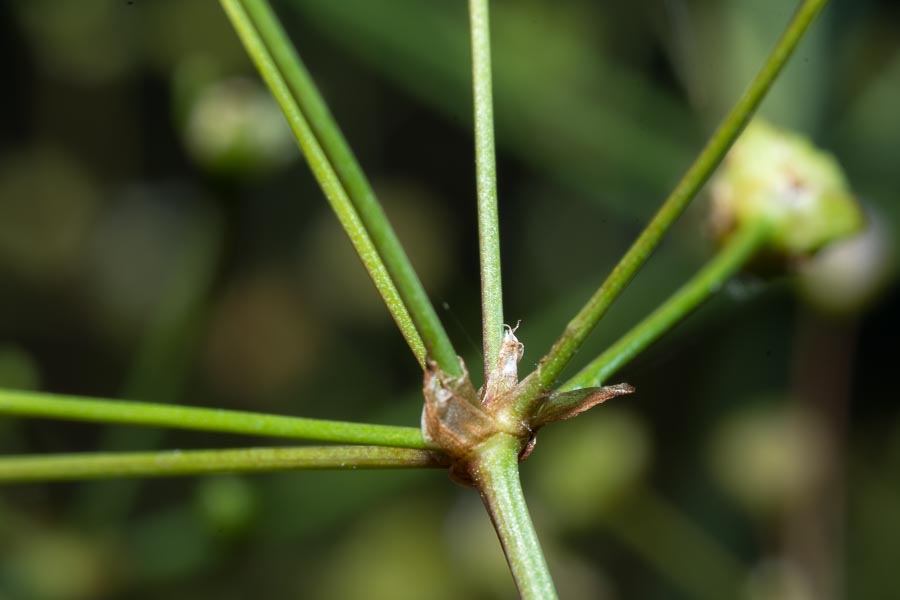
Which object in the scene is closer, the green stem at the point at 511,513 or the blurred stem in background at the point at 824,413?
the green stem at the point at 511,513

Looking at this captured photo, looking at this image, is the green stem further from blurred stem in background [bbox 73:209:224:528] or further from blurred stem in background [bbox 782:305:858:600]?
blurred stem in background [bbox 782:305:858:600]

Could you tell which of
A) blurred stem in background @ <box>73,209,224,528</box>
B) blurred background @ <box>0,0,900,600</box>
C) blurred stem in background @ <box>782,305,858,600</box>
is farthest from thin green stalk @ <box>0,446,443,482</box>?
blurred stem in background @ <box>782,305,858,600</box>

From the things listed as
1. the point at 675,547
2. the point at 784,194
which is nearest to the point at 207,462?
the point at 784,194

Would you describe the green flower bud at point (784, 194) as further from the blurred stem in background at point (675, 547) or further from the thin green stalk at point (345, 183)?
the blurred stem in background at point (675, 547)

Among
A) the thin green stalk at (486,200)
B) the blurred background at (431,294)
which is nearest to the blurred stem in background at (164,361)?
the blurred background at (431,294)

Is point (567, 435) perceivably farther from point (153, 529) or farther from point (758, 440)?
point (153, 529)

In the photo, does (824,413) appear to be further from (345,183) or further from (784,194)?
(345,183)

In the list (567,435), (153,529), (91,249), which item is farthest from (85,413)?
(91,249)
